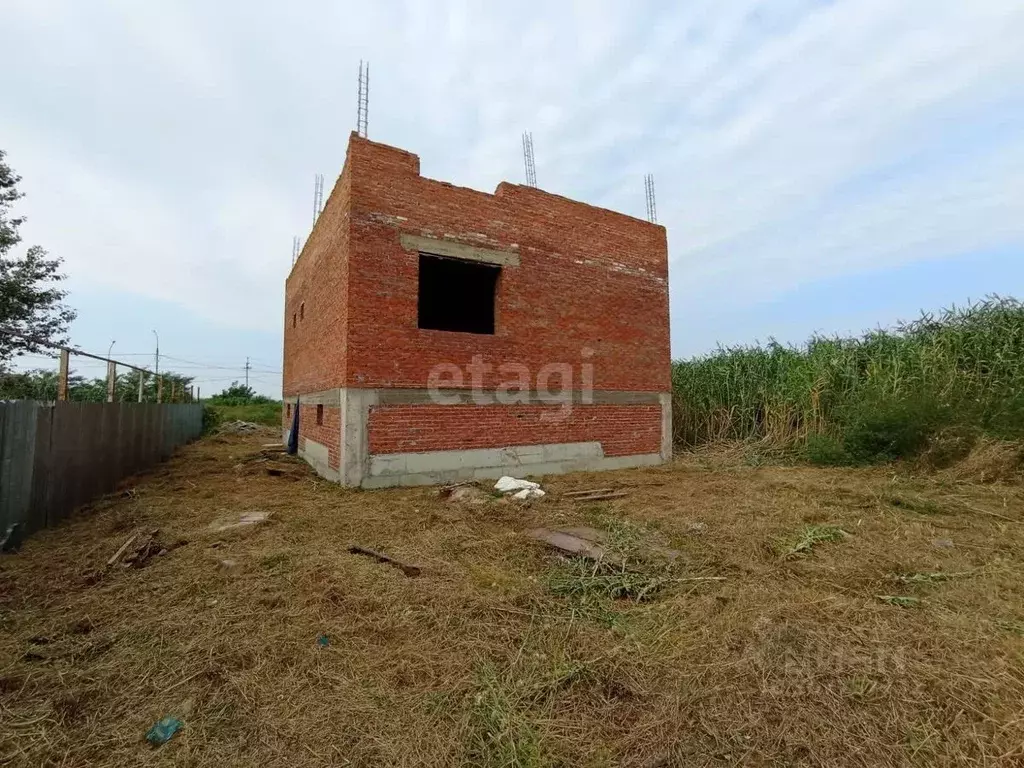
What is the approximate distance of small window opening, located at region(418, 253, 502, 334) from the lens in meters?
9.35

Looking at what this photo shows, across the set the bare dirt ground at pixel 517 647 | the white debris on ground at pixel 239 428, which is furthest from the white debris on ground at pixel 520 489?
the white debris on ground at pixel 239 428

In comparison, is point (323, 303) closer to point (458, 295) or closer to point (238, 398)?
point (458, 295)

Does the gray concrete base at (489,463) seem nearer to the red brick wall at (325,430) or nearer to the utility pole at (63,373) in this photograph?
the red brick wall at (325,430)

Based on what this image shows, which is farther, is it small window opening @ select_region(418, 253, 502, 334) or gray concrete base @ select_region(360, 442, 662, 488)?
small window opening @ select_region(418, 253, 502, 334)

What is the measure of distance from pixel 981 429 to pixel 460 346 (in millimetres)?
9332

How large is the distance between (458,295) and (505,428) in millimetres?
4312

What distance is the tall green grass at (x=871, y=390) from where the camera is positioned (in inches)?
358

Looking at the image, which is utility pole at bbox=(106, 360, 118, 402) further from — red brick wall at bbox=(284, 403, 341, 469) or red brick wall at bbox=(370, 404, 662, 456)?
red brick wall at bbox=(370, 404, 662, 456)

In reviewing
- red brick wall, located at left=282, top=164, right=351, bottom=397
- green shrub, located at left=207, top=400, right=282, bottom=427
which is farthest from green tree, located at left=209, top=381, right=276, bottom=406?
red brick wall, located at left=282, top=164, right=351, bottom=397

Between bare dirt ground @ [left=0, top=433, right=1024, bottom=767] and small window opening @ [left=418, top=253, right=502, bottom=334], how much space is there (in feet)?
17.7

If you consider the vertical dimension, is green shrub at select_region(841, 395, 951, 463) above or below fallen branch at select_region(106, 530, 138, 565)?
above

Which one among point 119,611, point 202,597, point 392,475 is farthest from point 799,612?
point 392,475

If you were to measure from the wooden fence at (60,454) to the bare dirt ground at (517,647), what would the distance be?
19.5 inches

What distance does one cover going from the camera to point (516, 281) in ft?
29.4
